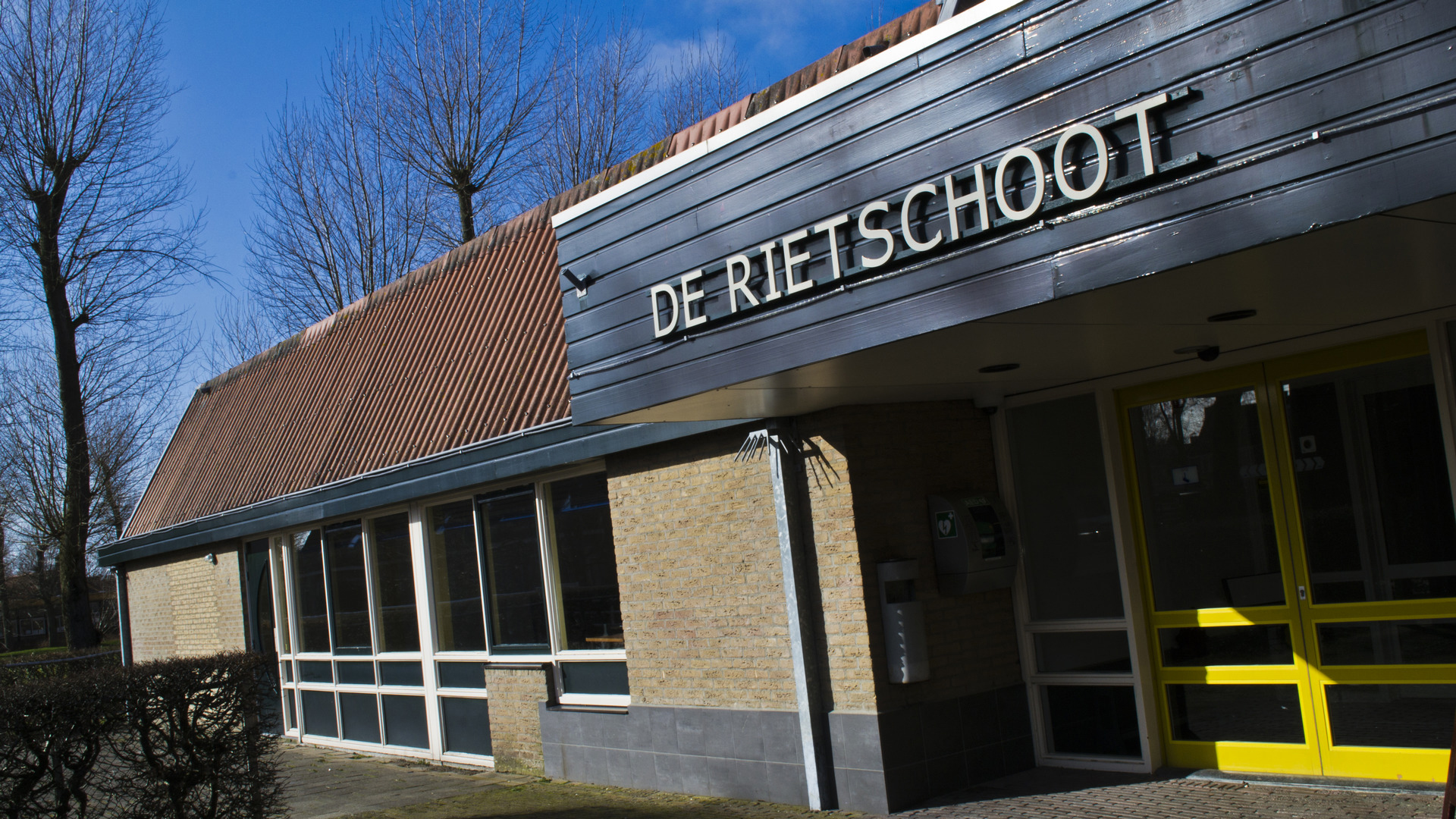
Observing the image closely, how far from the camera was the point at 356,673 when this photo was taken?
12711 millimetres

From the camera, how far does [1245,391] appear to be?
6.58 meters

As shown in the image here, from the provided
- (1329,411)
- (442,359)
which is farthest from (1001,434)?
(442,359)

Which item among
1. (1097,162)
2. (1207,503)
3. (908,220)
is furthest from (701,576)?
(1097,162)

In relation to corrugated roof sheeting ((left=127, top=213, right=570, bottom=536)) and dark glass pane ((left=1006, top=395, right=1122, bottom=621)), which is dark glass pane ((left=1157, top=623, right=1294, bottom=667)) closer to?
dark glass pane ((left=1006, top=395, right=1122, bottom=621))

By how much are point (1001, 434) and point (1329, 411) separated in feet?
6.98

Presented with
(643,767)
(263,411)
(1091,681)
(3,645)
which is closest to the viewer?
(1091,681)

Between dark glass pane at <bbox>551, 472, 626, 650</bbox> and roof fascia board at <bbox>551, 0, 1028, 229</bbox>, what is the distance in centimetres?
294

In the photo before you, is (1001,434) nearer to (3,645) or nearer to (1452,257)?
(1452,257)

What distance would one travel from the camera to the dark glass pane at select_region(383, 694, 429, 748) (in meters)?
11.6

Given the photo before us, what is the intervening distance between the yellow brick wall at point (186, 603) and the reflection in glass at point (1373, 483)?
12.9 metres

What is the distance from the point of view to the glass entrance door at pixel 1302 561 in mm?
5805

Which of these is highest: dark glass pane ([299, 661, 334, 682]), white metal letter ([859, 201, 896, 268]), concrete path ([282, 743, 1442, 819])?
white metal letter ([859, 201, 896, 268])

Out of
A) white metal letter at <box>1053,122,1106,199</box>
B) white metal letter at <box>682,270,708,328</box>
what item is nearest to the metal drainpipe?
white metal letter at <box>682,270,708,328</box>

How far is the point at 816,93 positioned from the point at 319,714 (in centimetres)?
1103
